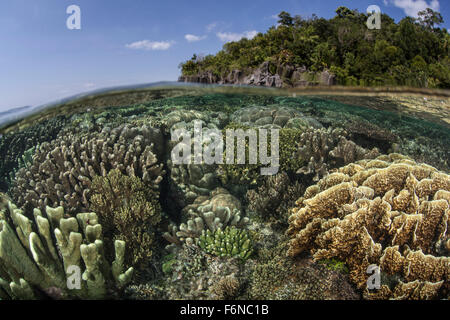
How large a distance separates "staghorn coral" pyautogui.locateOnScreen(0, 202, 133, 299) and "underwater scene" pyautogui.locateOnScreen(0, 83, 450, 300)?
19 mm

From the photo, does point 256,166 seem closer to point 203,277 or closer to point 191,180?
point 191,180

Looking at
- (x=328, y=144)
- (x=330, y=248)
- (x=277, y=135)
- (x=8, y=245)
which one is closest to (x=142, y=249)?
(x=8, y=245)

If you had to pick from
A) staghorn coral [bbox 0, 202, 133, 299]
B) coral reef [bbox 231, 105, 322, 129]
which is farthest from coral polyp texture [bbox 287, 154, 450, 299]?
coral reef [bbox 231, 105, 322, 129]

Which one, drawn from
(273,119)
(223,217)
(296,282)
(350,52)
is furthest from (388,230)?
(350,52)

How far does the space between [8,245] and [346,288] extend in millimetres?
5103

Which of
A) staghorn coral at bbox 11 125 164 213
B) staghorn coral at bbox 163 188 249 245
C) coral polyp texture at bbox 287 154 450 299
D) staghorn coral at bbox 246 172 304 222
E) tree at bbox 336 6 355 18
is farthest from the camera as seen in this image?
tree at bbox 336 6 355 18

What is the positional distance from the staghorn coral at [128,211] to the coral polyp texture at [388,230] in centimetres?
276

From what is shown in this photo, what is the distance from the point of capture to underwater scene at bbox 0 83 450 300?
3580 millimetres

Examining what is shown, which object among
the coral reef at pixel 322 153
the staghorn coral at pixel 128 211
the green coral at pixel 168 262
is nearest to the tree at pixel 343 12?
the coral reef at pixel 322 153

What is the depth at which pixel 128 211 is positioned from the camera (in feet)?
15.2

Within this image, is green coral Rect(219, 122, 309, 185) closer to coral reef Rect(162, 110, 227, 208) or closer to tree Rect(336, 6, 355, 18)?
coral reef Rect(162, 110, 227, 208)

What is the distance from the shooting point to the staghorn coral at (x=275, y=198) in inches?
216

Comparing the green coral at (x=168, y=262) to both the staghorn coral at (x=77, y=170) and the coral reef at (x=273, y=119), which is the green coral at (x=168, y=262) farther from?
the coral reef at (x=273, y=119)

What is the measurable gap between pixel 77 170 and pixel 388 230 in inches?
240
